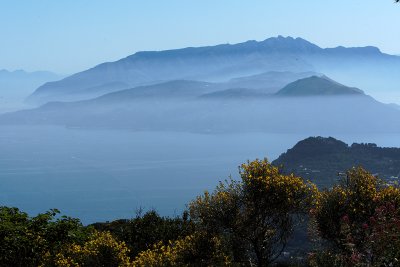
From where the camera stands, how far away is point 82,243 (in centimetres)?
3056

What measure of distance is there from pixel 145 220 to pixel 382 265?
3432 centimetres

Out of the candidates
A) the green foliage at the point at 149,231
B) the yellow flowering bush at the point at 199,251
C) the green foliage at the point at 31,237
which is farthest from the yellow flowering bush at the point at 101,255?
the green foliage at the point at 149,231

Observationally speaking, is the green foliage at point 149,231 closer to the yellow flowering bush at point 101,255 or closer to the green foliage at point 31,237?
the green foliage at point 31,237

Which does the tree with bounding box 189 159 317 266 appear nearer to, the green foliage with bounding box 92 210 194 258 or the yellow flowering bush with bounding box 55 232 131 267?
the yellow flowering bush with bounding box 55 232 131 267

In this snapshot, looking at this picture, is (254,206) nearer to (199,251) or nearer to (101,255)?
(199,251)

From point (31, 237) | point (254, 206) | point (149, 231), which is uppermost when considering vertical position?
point (254, 206)

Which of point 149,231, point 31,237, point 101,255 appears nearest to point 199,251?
point 101,255

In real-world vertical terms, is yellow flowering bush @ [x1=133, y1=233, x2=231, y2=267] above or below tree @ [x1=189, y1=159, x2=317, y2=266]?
below

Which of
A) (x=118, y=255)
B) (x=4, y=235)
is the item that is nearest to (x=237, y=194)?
(x=118, y=255)

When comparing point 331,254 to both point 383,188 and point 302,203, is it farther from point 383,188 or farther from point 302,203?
point 383,188

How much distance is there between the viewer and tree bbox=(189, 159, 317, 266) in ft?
95.2

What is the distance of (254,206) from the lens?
2956 centimetres

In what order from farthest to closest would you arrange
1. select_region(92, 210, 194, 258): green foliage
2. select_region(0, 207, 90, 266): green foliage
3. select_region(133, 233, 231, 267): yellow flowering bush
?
select_region(92, 210, 194, 258): green foliage, select_region(0, 207, 90, 266): green foliage, select_region(133, 233, 231, 267): yellow flowering bush

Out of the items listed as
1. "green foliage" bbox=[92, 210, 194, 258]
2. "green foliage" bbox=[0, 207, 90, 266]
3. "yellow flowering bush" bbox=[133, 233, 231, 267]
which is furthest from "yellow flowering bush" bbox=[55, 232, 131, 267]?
"green foliage" bbox=[92, 210, 194, 258]
